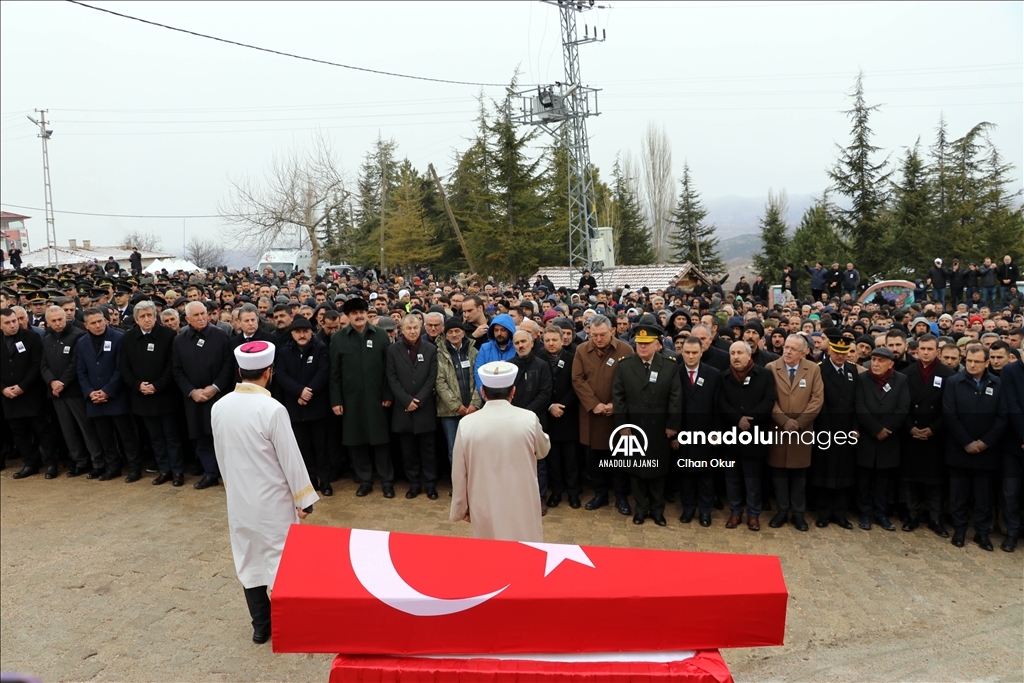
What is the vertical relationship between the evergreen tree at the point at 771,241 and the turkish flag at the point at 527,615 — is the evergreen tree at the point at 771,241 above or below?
above

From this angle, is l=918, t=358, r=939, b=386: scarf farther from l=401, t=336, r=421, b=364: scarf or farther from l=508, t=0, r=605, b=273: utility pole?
l=508, t=0, r=605, b=273: utility pole

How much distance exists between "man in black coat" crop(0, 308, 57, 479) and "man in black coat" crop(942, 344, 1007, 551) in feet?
32.6

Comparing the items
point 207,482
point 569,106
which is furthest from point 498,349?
point 569,106

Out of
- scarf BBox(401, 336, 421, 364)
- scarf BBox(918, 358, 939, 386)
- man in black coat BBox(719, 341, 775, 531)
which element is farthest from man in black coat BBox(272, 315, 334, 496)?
scarf BBox(918, 358, 939, 386)

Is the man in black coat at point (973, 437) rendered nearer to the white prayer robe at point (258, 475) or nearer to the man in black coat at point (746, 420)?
the man in black coat at point (746, 420)

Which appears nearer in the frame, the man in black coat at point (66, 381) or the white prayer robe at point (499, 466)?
the white prayer robe at point (499, 466)

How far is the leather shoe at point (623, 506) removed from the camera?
7219mm

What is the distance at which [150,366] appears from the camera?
25.5 feet

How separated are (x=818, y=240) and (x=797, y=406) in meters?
32.2

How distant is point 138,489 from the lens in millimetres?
7828

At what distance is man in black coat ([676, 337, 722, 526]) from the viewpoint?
6.89 m

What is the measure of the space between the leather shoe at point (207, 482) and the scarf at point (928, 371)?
7553 mm

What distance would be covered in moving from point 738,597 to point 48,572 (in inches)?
231

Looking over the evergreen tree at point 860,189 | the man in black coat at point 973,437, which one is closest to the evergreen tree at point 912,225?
the evergreen tree at point 860,189
